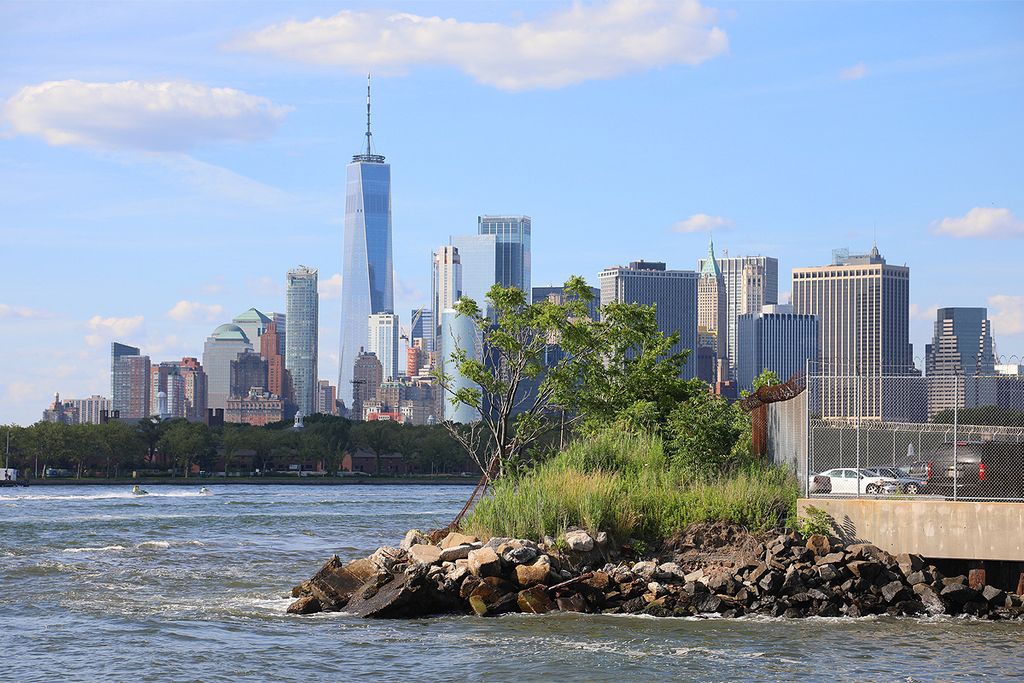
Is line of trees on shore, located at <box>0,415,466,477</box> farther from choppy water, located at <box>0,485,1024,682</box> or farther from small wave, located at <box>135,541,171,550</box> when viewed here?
choppy water, located at <box>0,485,1024,682</box>

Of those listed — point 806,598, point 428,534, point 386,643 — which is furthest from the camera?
point 428,534

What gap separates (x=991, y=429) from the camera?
38.8m

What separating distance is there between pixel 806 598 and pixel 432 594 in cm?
736

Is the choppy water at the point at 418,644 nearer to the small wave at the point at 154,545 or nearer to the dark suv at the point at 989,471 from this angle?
the dark suv at the point at 989,471

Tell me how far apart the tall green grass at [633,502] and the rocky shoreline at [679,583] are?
726 mm

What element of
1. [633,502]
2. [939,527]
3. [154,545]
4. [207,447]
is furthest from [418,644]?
[207,447]

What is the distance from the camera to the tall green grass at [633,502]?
94.7 ft

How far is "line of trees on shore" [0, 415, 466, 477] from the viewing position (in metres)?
169

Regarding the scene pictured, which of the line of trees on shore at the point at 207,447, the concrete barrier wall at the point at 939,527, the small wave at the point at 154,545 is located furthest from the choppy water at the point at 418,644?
the line of trees on shore at the point at 207,447

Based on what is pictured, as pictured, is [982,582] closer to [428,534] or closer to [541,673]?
[541,673]

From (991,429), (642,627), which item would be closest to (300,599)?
(642,627)

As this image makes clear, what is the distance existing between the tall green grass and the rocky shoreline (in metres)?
0.73

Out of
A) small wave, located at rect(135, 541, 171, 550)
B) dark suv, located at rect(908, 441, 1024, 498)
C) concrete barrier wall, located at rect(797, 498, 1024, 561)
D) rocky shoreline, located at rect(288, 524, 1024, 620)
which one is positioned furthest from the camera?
small wave, located at rect(135, 541, 171, 550)

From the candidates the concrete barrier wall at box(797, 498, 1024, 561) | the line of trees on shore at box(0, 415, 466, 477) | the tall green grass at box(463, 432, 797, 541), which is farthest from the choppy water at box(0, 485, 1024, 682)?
the line of trees on shore at box(0, 415, 466, 477)
